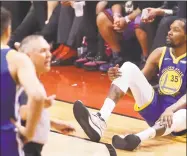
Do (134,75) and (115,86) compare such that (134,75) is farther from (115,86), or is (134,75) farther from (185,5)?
(185,5)

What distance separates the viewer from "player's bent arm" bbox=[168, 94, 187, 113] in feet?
11.6

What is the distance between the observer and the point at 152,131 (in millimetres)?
3434

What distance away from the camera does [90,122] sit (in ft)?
11.1

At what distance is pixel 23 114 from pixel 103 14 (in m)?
3.29

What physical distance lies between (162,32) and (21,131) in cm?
298

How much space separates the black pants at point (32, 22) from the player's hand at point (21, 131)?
426 cm

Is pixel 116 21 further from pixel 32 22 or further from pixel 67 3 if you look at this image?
pixel 32 22

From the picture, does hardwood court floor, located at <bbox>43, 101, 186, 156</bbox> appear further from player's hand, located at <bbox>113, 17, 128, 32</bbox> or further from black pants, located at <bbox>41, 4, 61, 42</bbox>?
black pants, located at <bbox>41, 4, 61, 42</bbox>

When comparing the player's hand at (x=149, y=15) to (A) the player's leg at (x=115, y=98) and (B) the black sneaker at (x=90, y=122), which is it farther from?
(B) the black sneaker at (x=90, y=122)

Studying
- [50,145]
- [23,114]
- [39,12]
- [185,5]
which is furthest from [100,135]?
[39,12]

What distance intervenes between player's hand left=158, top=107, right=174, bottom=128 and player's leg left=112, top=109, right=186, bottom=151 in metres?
0.03

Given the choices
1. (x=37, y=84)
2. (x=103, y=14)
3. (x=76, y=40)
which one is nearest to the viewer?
(x=37, y=84)

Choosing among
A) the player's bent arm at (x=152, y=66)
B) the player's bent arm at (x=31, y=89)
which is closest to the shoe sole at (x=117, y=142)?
the player's bent arm at (x=152, y=66)

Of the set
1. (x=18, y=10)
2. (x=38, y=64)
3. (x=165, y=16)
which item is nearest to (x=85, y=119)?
(x=38, y=64)
